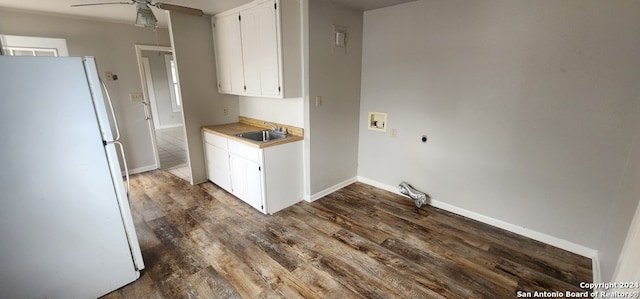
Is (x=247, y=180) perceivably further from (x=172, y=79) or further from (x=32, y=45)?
(x=172, y=79)

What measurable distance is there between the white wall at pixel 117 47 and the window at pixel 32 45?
0.25 ft

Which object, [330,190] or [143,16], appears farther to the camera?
[330,190]

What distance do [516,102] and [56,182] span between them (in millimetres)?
3521

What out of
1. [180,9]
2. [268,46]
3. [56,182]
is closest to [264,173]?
[268,46]

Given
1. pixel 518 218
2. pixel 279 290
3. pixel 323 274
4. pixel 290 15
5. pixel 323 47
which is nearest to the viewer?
pixel 279 290

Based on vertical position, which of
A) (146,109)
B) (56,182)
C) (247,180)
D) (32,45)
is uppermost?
(32,45)

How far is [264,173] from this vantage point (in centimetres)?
289

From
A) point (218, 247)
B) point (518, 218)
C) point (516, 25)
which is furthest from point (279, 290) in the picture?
point (516, 25)

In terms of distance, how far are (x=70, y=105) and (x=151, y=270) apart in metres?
1.35

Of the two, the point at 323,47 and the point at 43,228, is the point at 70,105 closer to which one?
the point at 43,228

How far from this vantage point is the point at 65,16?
3.44 metres

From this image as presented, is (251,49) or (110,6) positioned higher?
(110,6)

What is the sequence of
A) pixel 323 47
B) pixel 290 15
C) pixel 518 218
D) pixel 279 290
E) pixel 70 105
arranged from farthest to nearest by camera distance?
pixel 323 47
pixel 290 15
pixel 518 218
pixel 279 290
pixel 70 105

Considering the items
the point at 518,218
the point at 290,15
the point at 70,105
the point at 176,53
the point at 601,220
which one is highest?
the point at 290,15
